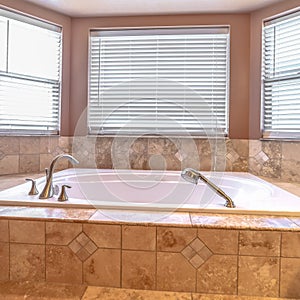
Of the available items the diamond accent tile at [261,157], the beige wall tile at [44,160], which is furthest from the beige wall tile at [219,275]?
the beige wall tile at [44,160]

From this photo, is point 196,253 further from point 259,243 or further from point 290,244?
point 290,244

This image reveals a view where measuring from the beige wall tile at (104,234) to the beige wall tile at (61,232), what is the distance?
5 cm

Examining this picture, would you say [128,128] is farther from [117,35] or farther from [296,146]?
[296,146]

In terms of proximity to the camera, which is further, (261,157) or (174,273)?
(261,157)

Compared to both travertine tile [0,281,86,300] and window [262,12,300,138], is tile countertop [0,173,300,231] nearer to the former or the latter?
travertine tile [0,281,86,300]

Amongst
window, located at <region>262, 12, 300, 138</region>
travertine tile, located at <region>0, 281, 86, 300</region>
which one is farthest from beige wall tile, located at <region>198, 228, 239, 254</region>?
window, located at <region>262, 12, 300, 138</region>

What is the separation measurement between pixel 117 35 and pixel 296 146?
196 cm

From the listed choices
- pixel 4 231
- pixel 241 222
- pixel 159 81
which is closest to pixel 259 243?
pixel 241 222


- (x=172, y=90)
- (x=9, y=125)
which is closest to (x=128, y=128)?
(x=172, y=90)

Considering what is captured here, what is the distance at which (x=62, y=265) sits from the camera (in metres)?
1.23

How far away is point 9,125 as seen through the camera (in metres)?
2.27

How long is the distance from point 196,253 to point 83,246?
54 cm

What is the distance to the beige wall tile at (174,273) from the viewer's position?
1.19 meters

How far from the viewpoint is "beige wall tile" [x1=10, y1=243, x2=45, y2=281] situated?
4.08 feet
